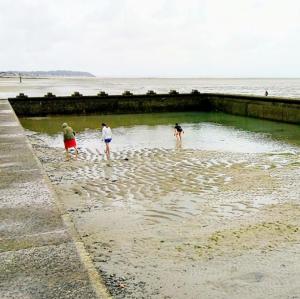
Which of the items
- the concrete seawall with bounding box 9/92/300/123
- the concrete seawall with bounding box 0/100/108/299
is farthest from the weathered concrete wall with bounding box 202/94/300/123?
the concrete seawall with bounding box 0/100/108/299

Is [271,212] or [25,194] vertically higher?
[25,194]

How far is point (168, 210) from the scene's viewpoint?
8.61 meters

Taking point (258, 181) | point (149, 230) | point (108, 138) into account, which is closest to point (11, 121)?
point (108, 138)

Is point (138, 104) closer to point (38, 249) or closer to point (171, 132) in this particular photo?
point (171, 132)

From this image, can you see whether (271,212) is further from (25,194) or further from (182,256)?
(25,194)

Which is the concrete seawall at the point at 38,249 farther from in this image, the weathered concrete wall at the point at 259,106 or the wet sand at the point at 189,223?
the weathered concrete wall at the point at 259,106

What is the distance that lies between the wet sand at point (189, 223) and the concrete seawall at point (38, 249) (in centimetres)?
83

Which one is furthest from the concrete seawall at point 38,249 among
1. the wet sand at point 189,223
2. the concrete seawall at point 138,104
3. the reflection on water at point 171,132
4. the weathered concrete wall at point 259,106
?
the concrete seawall at point 138,104

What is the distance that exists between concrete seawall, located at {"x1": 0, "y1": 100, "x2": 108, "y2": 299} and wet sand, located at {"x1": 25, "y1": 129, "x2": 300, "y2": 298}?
0.83 metres

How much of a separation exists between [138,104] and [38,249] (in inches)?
1137

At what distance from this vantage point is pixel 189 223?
7.77 metres

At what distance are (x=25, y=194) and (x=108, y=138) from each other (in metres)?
8.16

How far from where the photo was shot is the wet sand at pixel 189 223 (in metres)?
5.46

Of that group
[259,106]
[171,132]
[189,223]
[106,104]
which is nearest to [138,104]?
[106,104]
